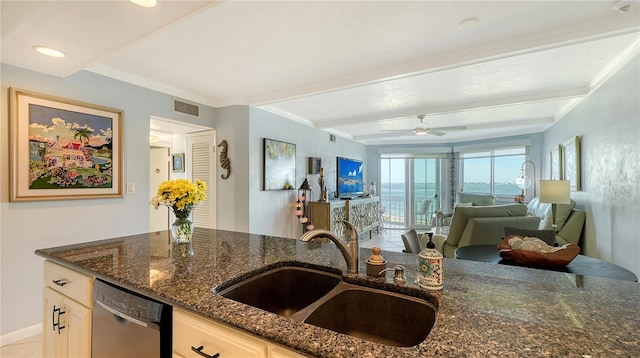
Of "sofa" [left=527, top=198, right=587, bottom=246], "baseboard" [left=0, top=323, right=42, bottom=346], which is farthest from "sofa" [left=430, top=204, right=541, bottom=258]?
"baseboard" [left=0, top=323, right=42, bottom=346]

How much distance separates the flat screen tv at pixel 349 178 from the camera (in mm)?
5887

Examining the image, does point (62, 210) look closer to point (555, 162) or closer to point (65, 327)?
point (65, 327)

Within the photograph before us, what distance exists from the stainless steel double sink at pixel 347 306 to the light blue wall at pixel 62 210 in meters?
2.26

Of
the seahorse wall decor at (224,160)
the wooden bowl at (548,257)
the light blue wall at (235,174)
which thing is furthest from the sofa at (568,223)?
the seahorse wall decor at (224,160)

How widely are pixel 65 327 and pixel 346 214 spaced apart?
4224 millimetres

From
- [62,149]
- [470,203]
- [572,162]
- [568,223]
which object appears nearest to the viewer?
[62,149]

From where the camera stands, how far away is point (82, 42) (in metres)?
1.81

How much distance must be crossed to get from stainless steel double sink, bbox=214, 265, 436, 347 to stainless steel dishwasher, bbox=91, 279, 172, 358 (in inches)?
8.5

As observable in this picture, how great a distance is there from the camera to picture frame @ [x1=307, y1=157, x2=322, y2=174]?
4977 mm

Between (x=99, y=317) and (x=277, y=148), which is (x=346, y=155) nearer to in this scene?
(x=277, y=148)

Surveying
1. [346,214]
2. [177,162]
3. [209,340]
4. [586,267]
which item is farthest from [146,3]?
[346,214]

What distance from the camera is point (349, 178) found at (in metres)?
6.28

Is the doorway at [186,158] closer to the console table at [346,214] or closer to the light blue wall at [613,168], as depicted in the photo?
the console table at [346,214]

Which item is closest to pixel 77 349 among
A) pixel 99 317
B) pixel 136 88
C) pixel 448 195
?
pixel 99 317
